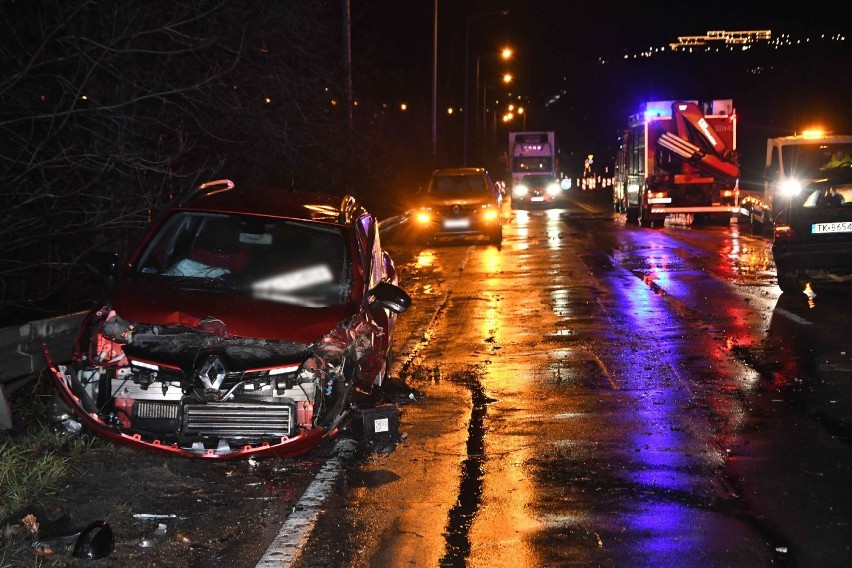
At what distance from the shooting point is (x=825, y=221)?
47.4ft

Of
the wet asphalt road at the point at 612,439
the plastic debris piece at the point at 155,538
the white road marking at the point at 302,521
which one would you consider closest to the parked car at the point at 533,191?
the wet asphalt road at the point at 612,439

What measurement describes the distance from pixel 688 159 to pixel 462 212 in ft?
29.0

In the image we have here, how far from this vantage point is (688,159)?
31.7 m

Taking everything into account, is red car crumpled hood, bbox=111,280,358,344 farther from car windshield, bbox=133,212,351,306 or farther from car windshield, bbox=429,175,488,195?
car windshield, bbox=429,175,488,195

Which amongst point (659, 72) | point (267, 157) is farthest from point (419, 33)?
point (659, 72)

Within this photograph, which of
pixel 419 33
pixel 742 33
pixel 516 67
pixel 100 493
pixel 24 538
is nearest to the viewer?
pixel 24 538

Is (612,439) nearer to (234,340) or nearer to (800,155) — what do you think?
(234,340)

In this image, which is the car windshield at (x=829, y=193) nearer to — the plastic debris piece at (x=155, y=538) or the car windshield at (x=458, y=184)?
the plastic debris piece at (x=155, y=538)

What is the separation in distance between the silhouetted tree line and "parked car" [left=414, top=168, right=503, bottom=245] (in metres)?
5.38

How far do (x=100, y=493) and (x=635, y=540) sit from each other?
3.08 m

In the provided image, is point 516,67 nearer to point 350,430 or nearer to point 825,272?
point 825,272

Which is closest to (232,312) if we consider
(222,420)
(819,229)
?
(222,420)

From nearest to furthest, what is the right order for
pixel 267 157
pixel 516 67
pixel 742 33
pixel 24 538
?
pixel 24 538 → pixel 267 157 → pixel 516 67 → pixel 742 33

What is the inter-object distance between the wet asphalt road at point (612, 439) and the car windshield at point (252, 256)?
4.39 ft
